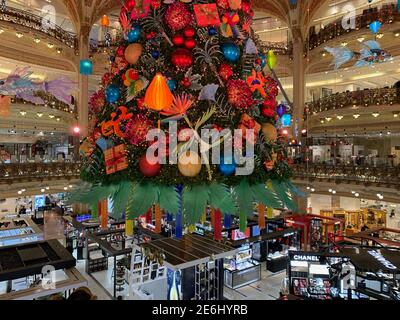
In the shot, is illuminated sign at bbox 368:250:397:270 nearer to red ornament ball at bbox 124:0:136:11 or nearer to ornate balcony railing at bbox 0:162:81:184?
red ornament ball at bbox 124:0:136:11

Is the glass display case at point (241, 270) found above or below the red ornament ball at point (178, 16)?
below

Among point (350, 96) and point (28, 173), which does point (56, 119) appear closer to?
point (28, 173)

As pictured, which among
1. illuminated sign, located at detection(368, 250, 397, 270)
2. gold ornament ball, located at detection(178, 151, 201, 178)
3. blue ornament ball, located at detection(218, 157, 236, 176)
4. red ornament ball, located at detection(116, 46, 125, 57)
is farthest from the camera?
illuminated sign, located at detection(368, 250, 397, 270)

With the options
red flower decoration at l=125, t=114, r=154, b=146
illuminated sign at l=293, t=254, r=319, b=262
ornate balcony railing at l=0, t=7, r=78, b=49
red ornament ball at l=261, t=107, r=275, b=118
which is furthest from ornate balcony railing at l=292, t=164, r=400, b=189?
ornate balcony railing at l=0, t=7, r=78, b=49

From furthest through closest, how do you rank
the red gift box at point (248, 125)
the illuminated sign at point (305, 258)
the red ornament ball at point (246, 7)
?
1. the illuminated sign at point (305, 258)
2. the red ornament ball at point (246, 7)
3. the red gift box at point (248, 125)

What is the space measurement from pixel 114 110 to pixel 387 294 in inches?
188

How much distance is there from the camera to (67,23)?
21703mm

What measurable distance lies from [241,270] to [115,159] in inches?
357

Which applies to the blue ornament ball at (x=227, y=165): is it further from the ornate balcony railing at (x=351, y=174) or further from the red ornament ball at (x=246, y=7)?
the ornate balcony railing at (x=351, y=174)

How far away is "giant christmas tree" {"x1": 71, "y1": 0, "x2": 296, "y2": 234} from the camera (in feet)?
6.68

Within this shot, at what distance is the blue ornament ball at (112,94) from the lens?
237cm

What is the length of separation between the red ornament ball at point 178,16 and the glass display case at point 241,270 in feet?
29.8

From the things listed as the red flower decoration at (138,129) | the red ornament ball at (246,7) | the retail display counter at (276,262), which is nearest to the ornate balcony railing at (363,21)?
the retail display counter at (276,262)
